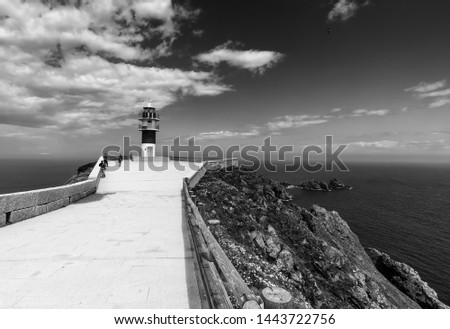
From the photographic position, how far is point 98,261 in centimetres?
599

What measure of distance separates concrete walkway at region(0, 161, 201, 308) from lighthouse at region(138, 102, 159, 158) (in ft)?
86.0

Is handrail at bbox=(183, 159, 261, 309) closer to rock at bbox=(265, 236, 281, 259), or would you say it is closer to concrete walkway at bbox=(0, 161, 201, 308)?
concrete walkway at bbox=(0, 161, 201, 308)

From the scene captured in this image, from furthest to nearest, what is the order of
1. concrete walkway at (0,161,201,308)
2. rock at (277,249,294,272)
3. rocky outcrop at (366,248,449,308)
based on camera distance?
rocky outcrop at (366,248,449,308)
rock at (277,249,294,272)
concrete walkway at (0,161,201,308)

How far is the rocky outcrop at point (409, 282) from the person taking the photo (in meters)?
22.7

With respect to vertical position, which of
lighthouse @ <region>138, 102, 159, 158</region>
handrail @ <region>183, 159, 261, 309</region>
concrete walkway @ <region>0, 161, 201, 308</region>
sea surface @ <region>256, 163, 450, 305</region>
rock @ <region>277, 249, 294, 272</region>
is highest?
lighthouse @ <region>138, 102, 159, 158</region>

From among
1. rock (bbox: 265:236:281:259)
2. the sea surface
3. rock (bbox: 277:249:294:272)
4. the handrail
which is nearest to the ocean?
the sea surface

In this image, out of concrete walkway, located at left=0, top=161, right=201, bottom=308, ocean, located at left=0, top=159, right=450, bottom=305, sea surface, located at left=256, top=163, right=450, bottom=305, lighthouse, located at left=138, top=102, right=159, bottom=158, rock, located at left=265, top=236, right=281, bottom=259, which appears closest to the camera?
concrete walkway, located at left=0, top=161, right=201, bottom=308

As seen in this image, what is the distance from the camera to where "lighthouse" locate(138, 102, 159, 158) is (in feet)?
118

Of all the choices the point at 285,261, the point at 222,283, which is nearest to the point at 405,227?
the point at 285,261

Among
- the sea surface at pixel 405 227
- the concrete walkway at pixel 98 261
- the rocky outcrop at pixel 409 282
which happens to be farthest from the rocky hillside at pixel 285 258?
the sea surface at pixel 405 227

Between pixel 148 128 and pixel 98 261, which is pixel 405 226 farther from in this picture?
pixel 98 261

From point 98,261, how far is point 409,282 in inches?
1162

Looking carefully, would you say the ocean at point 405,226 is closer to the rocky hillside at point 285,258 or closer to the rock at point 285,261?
the rocky hillside at point 285,258
